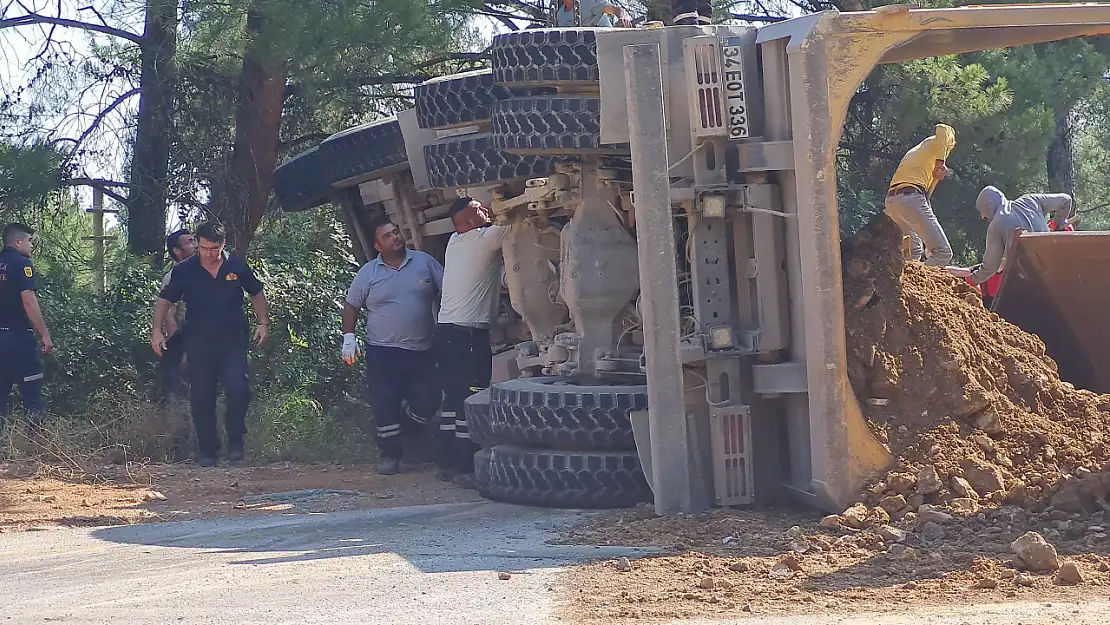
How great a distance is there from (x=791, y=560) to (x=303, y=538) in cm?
229

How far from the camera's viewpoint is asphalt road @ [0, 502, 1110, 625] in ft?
16.4

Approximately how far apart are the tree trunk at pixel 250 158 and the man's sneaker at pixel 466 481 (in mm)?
4911

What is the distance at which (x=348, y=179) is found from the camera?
10188mm

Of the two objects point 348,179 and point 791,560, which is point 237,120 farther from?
point 791,560

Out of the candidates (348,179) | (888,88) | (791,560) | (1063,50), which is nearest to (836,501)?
(791,560)

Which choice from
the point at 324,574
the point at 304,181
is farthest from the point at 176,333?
the point at 324,574

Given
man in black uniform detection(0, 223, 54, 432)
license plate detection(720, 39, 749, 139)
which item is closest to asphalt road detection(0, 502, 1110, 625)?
license plate detection(720, 39, 749, 139)

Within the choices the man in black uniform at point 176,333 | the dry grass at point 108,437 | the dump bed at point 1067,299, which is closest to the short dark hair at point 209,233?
the man in black uniform at point 176,333

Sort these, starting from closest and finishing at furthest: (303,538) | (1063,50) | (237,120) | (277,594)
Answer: (277,594) < (303,538) < (237,120) < (1063,50)

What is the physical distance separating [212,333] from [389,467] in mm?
1700

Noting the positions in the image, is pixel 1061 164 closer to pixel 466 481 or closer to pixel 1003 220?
pixel 1003 220

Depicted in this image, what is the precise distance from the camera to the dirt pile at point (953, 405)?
632 centimetres

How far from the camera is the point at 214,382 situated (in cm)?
1027

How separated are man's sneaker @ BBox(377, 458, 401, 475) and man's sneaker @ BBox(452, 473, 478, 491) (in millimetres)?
859
